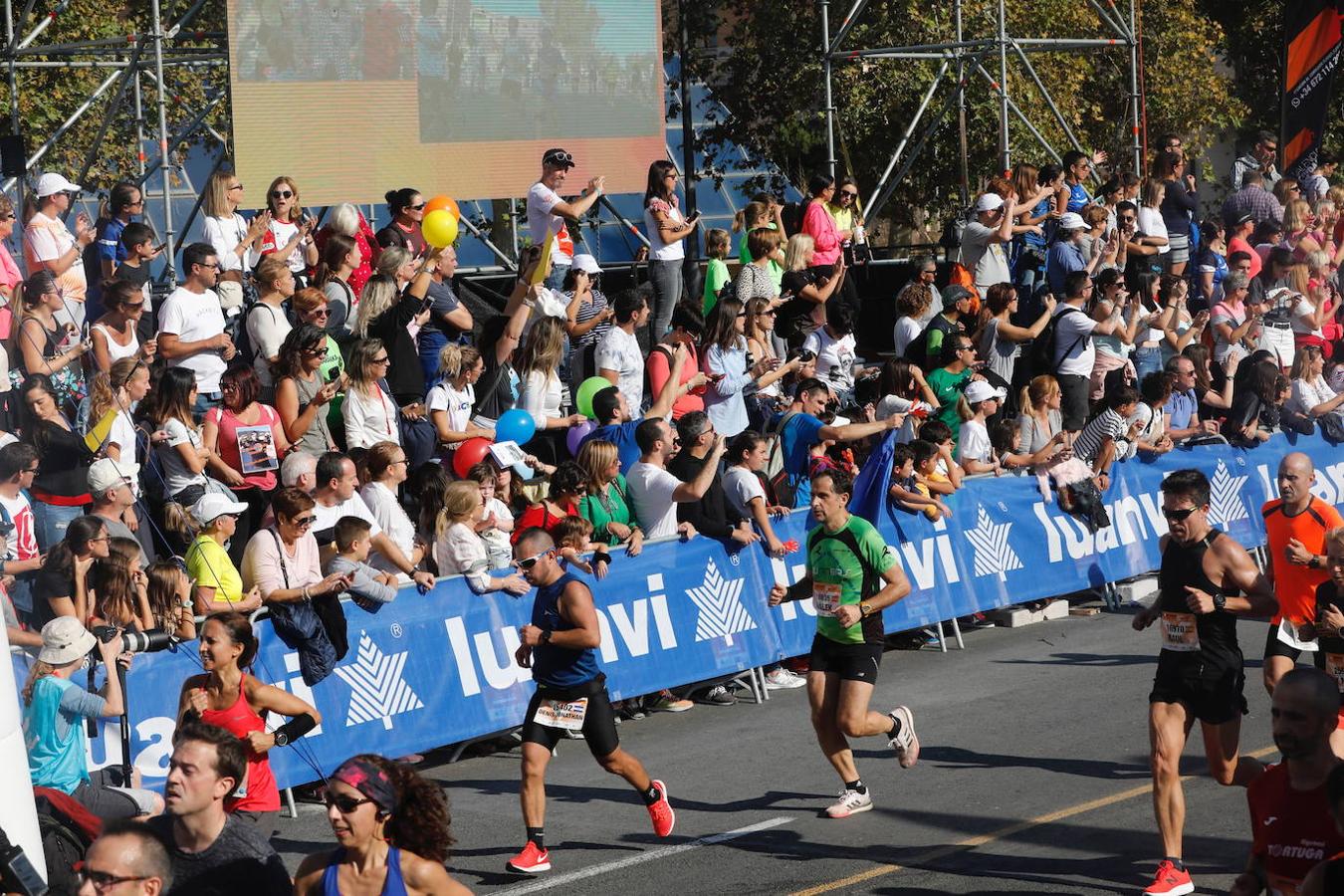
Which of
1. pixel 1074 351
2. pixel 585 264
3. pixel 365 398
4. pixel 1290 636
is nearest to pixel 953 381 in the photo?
pixel 1074 351

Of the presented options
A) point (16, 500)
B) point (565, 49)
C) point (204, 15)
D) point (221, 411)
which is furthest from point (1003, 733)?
point (204, 15)

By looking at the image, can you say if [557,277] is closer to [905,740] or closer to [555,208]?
[555,208]

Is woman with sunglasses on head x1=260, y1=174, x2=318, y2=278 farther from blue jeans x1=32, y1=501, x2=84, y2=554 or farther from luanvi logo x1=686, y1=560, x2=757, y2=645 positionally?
luanvi logo x1=686, y1=560, x2=757, y2=645

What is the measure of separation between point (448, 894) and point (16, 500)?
18.3ft

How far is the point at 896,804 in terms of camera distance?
989 centimetres

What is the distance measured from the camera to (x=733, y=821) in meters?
9.70

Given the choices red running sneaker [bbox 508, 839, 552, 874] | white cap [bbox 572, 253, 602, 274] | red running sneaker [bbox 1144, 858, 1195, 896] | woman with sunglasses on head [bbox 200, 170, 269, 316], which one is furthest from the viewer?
white cap [bbox 572, 253, 602, 274]

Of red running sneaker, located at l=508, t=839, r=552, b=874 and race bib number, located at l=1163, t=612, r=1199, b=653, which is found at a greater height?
race bib number, located at l=1163, t=612, r=1199, b=653

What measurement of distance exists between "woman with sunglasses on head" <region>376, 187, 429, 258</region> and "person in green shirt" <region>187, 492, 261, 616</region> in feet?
13.2

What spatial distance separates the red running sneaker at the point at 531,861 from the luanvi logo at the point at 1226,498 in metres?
9.38

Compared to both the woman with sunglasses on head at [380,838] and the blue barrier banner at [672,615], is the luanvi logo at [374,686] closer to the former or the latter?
the blue barrier banner at [672,615]

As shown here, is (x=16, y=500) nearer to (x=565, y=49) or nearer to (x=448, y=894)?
(x=448, y=894)

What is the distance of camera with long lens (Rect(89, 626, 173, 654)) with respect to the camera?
344 inches

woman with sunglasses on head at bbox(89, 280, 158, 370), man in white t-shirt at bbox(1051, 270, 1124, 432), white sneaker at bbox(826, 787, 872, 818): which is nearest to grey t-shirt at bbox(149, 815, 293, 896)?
white sneaker at bbox(826, 787, 872, 818)
